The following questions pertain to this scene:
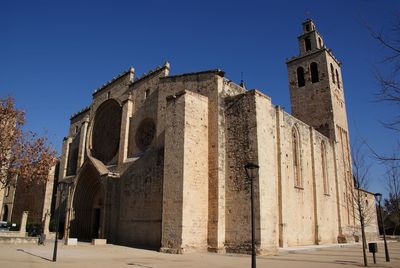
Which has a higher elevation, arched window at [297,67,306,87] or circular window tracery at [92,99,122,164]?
arched window at [297,67,306,87]

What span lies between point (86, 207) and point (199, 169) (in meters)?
10.1

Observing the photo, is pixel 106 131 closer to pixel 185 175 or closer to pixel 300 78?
pixel 185 175

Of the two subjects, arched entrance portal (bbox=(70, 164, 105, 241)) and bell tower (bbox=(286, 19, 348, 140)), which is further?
bell tower (bbox=(286, 19, 348, 140))

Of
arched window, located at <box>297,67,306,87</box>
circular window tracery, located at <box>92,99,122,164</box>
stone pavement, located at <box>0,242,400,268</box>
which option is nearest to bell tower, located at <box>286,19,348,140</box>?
arched window, located at <box>297,67,306,87</box>

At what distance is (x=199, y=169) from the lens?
47.8 feet

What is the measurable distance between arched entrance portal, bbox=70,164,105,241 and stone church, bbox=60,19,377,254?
64 mm

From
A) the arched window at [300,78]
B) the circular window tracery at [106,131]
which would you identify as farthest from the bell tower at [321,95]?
the circular window tracery at [106,131]

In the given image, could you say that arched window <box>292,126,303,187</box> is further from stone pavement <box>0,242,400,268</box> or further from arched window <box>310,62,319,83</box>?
arched window <box>310,62,319,83</box>

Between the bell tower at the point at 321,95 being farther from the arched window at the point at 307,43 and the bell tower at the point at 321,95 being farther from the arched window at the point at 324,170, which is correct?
the arched window at the point at 324,170

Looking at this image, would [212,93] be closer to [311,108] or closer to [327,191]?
[327,191]

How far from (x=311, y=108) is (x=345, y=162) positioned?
5.30 metres

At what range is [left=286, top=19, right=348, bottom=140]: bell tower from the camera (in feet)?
88.2

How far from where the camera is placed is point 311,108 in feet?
91.5

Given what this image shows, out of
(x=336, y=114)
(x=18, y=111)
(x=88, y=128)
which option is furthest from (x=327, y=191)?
(x=18, y=111)
